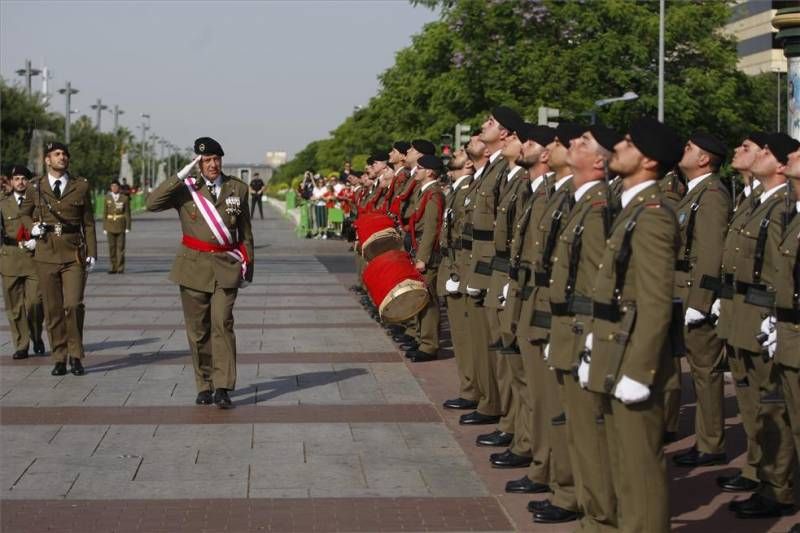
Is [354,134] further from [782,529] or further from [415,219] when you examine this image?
[782,529]

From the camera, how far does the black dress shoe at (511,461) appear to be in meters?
9.08

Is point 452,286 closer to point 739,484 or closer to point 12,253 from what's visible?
point 739,484

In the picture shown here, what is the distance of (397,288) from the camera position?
1303cm

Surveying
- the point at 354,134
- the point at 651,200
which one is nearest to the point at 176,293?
the point at 651,200

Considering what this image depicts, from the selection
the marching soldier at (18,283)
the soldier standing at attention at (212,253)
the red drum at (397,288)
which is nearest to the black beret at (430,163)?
the red drum at (397,288)

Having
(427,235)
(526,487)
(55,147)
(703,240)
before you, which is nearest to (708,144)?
(703,240)

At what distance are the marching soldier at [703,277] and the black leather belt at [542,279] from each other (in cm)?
168

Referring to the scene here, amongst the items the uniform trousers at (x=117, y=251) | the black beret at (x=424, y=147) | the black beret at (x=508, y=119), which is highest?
the black beret at (x=508, y=119)

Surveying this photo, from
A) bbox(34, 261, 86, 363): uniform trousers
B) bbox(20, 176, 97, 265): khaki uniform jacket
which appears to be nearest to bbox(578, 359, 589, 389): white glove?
bbox(34, 261, 86, 363): uniform trousers

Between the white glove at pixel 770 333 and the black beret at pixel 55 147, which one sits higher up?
the black beret at pixel 55 147

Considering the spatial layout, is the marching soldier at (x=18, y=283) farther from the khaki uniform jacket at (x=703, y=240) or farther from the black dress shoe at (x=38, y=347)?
the khaki uniform jacket at (x=703, y=240)

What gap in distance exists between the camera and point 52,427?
10.5 m

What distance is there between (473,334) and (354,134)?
9317 centimetres

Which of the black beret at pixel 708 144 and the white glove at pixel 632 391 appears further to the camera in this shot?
the black beret at pixel 708 144
